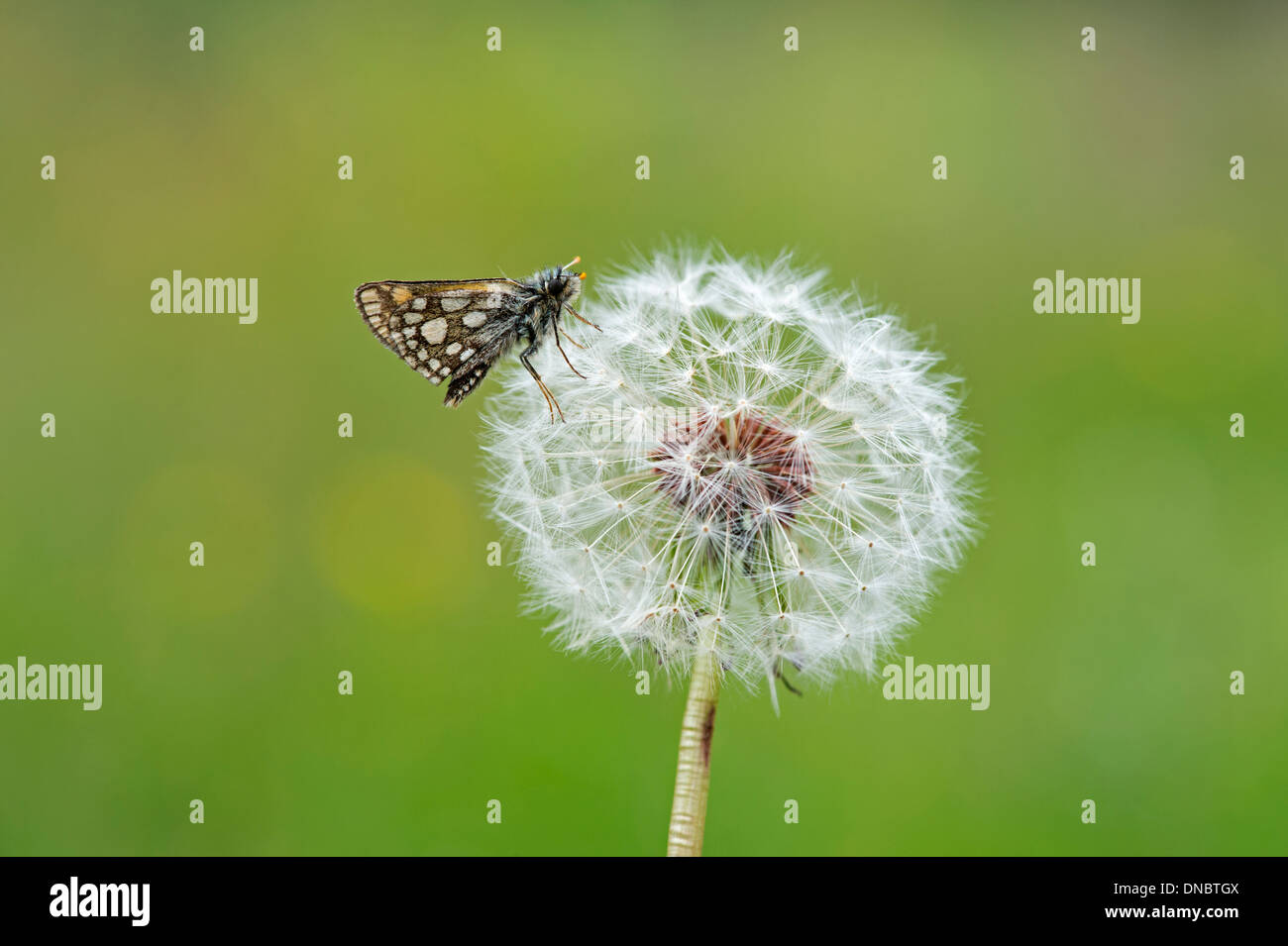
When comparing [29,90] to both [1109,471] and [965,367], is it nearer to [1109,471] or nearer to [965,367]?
[965,367]

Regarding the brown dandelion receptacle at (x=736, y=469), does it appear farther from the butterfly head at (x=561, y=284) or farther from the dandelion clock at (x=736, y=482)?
the butterfly head at (x=561, y=284)

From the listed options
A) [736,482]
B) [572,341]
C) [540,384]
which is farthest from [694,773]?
[572,341]

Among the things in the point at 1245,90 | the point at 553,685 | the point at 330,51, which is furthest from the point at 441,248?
the point at 1245,90

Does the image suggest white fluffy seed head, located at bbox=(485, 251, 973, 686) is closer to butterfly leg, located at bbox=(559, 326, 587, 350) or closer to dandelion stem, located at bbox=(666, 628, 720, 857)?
butterfly leg, located at bbox=(559, 326, 587, 350)

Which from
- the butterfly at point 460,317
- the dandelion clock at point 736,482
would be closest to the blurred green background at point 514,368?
the dandelion clock at point 736,482

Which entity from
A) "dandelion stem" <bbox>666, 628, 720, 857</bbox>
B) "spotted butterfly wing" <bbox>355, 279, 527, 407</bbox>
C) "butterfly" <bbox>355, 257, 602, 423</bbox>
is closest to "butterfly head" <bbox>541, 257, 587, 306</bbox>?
"butterfly" <bbox>355, 257, 602, 423</bbox>

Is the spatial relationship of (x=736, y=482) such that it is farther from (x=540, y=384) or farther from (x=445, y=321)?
(x=445, y=321)
